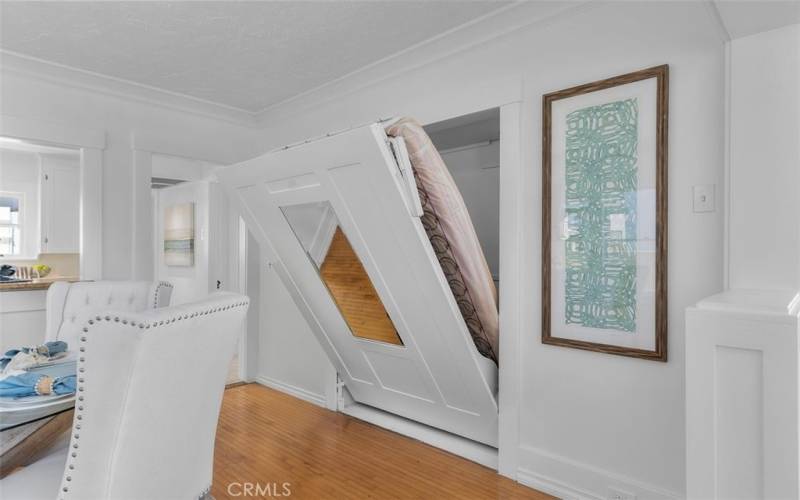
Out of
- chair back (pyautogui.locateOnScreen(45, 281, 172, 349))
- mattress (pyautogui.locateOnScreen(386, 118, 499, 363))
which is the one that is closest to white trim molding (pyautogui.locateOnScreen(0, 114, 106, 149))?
chair back (pyautogui.locateOnScreen(45, 281, 172, 349))

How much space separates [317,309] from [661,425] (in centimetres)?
181

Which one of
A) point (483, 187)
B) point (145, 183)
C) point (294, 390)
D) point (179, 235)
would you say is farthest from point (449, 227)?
point (179, 235)

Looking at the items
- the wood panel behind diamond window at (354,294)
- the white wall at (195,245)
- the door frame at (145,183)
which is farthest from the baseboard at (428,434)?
the white wall at (195,245)

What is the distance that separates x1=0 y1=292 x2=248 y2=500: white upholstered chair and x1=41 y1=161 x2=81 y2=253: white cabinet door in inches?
204

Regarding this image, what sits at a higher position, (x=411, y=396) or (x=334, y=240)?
(x=334, y=240)

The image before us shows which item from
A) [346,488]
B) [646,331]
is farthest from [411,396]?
[646,331]

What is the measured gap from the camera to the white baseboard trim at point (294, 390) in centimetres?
349

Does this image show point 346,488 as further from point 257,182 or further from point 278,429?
point 257,182

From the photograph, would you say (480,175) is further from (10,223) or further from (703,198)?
(10,223)

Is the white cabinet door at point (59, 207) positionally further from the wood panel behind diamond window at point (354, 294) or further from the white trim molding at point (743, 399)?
the white trim molding at point (743, 399)

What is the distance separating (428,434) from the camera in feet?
8.91

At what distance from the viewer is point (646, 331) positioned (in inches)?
74.8

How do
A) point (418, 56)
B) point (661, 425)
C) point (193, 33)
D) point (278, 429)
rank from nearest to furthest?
point (661, 425)
point (193, 33)
point (418, 56)
point (278, 429)

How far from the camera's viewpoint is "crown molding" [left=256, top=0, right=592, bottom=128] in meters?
2.14
